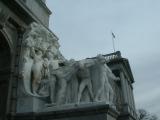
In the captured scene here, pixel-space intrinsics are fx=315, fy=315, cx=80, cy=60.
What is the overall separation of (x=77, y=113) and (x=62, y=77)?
2187mm

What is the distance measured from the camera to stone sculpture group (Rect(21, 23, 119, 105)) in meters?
12.8

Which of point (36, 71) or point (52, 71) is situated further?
point (52, 71)

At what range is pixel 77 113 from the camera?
38.6 ft

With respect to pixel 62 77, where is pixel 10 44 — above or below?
above

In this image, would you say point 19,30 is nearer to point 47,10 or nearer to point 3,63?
point 3,63

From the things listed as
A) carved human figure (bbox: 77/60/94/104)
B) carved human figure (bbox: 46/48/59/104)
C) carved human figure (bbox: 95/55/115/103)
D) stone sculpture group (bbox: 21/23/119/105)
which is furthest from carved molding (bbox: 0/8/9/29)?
carved human figure (bbox: 95/55/115/103)

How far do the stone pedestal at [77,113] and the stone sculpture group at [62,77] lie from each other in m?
0.57

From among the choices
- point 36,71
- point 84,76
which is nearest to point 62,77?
point 84,76

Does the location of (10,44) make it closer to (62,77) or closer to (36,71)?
(36,71)

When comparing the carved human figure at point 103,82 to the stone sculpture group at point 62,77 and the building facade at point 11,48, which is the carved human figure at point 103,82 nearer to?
the stone sculpture group at point 62,77

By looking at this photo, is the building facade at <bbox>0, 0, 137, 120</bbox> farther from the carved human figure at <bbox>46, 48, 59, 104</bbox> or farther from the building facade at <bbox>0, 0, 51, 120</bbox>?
the carved human figure at <bbox>46, 48, 59, 104</bbox>

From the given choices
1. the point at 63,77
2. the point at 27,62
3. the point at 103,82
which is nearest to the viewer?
the point at 103,82

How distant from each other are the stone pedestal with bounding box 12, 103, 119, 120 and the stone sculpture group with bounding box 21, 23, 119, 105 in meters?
0.57

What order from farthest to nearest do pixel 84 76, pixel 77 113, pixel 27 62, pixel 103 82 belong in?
1. pixel 27 62
2. pixel 84 76
3. pixel 103 82
4. pixel 77 113
